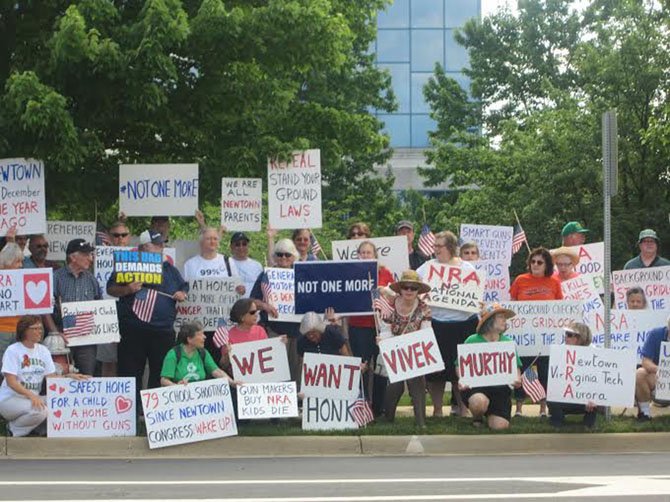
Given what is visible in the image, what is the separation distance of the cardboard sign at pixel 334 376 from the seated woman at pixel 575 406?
2055mm

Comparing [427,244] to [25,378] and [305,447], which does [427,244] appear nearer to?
[305,447]

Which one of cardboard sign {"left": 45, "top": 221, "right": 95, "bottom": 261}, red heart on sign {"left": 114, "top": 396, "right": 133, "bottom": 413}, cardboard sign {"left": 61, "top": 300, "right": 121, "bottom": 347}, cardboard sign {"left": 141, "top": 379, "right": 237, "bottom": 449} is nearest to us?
cardboard sign {"left": 141, "top": 379, "right": 237, "bottom": 449}

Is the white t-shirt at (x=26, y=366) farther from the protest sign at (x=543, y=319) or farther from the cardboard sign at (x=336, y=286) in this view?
the protest sign at (x=543, y=319)

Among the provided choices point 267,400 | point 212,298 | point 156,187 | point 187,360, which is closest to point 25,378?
point 187,360

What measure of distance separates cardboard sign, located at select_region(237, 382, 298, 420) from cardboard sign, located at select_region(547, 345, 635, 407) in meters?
2.68

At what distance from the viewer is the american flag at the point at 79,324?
45.2 ft

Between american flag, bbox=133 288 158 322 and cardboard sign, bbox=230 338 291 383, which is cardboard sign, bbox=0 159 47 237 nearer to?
american flag, bbox=133 288 158 322

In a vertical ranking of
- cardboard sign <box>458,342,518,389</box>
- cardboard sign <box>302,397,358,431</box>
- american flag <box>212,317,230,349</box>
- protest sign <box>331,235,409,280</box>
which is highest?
protest sign <box>331,235,409,280</box>

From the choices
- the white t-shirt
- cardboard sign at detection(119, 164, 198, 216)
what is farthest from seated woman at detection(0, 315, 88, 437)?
cardboard sign at detection(119, 164, 198, 216)

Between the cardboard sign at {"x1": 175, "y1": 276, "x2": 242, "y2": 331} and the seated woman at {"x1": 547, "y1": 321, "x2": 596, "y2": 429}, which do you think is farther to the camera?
the cardboard sign at {"x1": 175, "y1": 276, "x2": 242, "y2": 331}

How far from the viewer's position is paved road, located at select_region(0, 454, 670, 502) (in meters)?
9.98

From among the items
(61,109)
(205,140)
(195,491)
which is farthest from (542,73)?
(195,491)

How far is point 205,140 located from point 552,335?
5.37 metres

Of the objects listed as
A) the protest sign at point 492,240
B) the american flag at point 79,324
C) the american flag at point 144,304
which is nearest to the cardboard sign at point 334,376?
the american flag at point 144,304
